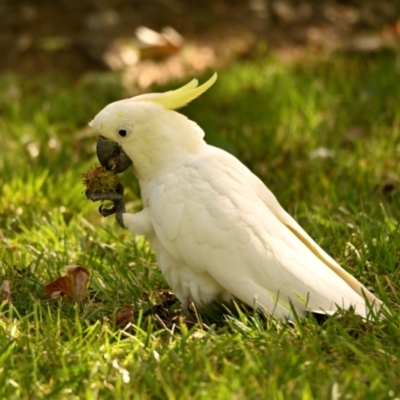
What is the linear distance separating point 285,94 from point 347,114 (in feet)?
1.22

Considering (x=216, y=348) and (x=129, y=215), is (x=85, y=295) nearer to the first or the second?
A: (x=129, y=215)

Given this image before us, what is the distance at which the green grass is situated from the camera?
200 centimetres

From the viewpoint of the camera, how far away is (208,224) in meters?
2.38

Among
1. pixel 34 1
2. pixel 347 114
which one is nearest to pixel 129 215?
pixel 347 114

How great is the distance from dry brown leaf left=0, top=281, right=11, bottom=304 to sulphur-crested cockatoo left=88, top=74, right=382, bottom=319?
1.31ft

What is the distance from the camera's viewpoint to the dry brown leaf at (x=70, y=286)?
2.62 meters

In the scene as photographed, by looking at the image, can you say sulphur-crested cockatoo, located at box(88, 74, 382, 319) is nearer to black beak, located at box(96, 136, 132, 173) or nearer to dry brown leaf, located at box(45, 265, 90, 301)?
black beak, located at box(96, 136, 132, 173)

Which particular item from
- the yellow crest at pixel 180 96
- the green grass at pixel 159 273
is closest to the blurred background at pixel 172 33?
the green grass at pixel 159 273

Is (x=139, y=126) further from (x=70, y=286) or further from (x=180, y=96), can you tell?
(x=70, y=286)

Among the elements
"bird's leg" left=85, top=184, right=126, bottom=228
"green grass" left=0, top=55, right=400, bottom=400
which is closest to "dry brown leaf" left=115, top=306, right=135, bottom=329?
"green grass" left=0, top=55, right=400, bottom=400

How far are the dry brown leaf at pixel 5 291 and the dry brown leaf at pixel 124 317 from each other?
39 centimetres

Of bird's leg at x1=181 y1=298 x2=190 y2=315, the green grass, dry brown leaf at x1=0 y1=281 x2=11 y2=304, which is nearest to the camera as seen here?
the green grass

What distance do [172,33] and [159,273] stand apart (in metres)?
3.27

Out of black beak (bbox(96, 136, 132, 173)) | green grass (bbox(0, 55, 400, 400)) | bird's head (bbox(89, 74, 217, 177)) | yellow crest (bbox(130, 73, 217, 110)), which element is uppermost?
yellow crest (bbox(130, 73, 217, 110))
